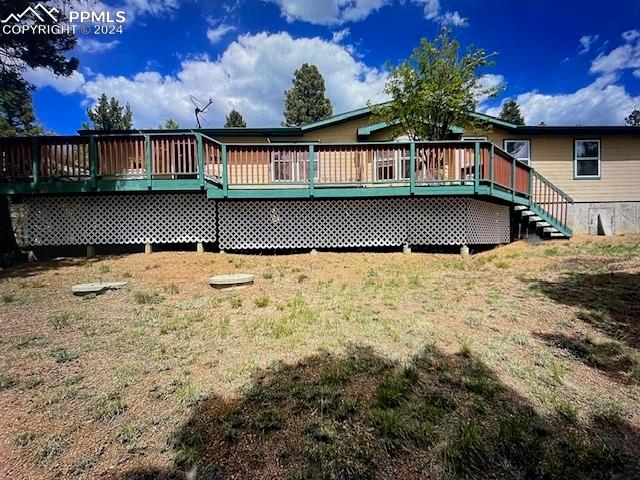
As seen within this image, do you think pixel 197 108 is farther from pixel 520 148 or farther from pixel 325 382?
pixel 325 382

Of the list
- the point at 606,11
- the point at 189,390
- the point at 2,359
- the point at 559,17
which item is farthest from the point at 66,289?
the point at 606,11

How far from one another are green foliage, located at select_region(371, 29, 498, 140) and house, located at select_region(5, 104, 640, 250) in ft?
7.76

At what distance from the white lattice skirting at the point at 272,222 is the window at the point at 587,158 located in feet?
23.8

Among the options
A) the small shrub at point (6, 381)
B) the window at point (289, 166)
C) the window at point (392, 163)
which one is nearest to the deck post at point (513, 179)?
the window at point (392, 163)

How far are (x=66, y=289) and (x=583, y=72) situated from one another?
3088 centimetres

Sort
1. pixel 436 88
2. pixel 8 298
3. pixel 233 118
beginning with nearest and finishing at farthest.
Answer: pixel 8 298 → pixel 436 88 → pixel 233 118

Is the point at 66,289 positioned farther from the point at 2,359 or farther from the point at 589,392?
the point at 589,392

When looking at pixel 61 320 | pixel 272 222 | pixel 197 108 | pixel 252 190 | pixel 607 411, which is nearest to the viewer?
pixel 607 411

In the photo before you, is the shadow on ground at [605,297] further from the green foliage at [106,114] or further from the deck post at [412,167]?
the green foliage at [106,114]

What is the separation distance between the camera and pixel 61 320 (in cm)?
427

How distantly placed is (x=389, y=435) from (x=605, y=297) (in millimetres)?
4581

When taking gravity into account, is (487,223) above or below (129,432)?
above

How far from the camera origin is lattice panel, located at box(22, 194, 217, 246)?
8352mm

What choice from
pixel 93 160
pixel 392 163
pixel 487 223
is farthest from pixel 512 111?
pixel 93 160
